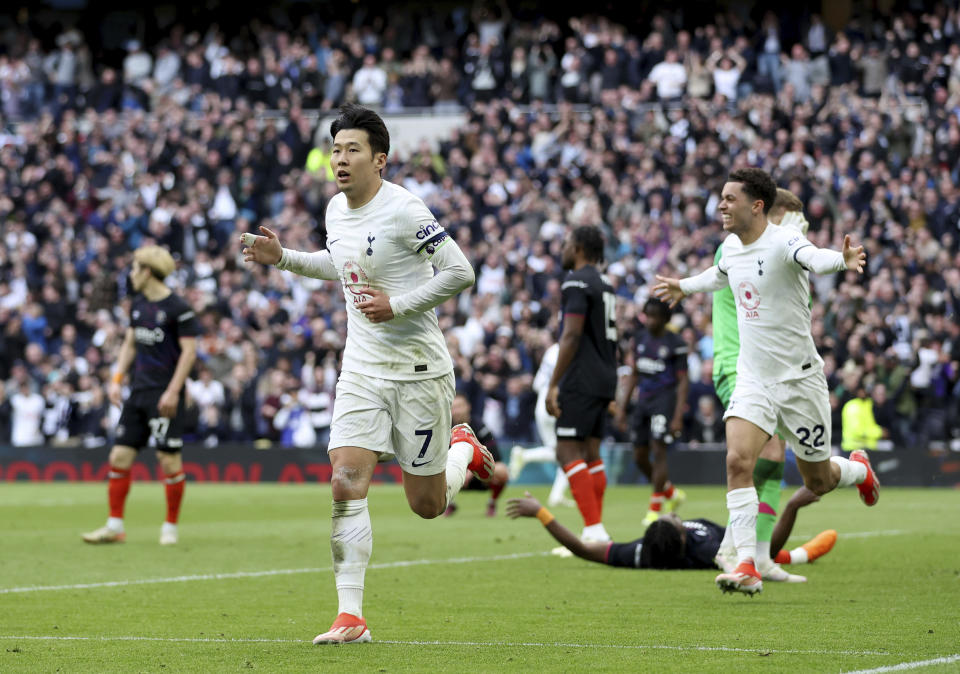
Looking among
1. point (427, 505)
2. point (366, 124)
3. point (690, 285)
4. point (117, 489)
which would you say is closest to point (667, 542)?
point (690, 285)

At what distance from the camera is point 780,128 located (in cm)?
2852

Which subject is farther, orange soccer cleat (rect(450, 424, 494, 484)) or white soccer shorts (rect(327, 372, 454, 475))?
orange soccer cleat (rect(450, 424, 494, 484))

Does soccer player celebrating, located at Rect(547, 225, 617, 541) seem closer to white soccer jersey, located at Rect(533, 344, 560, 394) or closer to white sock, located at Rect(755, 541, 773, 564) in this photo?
white sock, located at Rect(755, 541, 773, 564)

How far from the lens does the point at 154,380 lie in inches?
551

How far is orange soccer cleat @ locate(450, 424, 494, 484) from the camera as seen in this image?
344 inches

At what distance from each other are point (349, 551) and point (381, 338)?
3.50 ft

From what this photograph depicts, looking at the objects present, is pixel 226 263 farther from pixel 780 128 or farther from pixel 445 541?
pixel 445 541

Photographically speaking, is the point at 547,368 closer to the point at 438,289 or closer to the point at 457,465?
the point at 457,465

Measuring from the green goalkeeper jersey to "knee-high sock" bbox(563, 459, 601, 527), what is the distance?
178 centimetres

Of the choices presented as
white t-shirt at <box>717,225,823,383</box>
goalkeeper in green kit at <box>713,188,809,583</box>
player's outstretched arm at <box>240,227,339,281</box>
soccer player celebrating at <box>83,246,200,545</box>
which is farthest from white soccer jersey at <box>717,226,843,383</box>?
soccer player celebrating at <box>83,246,200,545</box>

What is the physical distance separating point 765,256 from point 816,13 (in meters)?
25.2

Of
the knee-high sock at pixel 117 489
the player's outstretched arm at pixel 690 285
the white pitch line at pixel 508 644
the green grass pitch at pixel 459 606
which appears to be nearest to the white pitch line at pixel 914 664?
the green grass pitch at pixel 459 606

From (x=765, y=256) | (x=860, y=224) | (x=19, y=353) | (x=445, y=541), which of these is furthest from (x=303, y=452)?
(x=765, y=256)

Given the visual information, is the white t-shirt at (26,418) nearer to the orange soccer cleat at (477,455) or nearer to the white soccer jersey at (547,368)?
the white soccer jersey at (547,368)
